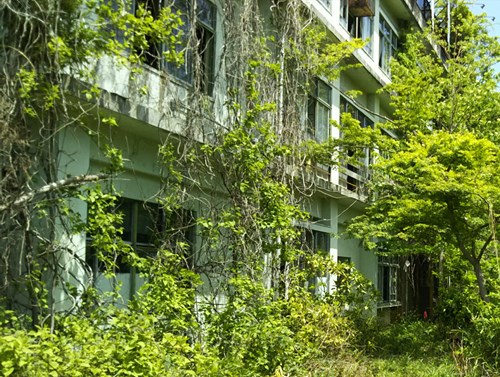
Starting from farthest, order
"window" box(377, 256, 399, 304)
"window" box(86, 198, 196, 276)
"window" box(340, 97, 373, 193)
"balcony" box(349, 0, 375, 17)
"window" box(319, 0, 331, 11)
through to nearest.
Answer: "window" box(377, 256, 399, 304), "balcony" box(349, 0, 375, 17), "window" box(340, 97, 373, 193), "window" box(319, 0, 331, 11), "window" box(86, 198, 196, 276)

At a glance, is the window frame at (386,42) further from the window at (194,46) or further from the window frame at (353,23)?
the window at (194,46)

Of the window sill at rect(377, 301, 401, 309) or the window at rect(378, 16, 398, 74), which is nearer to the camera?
the window sill at rect(377, 301, 401, 309)

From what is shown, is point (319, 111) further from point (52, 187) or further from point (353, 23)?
point (52, 187)

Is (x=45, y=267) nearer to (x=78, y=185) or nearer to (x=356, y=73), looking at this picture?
(x=78, y=185)

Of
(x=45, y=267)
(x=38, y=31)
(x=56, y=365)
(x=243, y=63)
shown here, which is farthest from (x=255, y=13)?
(x=56, y=365)

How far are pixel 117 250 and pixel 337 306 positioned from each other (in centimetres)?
588

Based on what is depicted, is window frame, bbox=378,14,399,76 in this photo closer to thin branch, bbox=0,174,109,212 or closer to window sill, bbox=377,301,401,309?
window sill, bbox=377,301,401,309

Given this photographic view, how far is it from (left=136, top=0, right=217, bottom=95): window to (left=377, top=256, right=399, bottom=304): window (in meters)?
12.7

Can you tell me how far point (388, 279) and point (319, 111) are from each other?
870 centimetres

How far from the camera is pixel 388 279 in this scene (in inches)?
902

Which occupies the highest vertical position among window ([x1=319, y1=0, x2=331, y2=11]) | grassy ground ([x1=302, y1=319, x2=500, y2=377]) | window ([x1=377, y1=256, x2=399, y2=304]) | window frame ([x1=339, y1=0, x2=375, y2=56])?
window frame ([x1=339, y1=0, x2=375, y2=56])

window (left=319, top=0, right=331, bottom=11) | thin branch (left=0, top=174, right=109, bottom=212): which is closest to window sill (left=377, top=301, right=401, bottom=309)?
window (left=319, top=0, right=331, bottom=11)

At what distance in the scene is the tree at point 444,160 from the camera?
11828 mm

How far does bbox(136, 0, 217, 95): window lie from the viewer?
999cm
